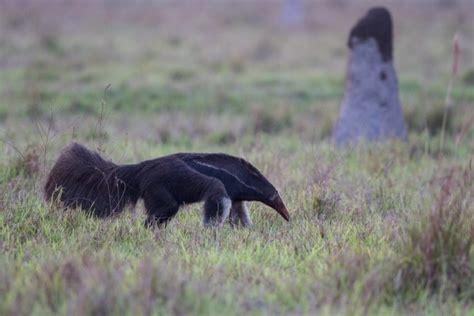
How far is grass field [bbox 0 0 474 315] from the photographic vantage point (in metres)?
4.19

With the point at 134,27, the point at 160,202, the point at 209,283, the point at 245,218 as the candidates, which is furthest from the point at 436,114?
the point at 134,27

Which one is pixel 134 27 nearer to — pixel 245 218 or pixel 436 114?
pixel 436 114

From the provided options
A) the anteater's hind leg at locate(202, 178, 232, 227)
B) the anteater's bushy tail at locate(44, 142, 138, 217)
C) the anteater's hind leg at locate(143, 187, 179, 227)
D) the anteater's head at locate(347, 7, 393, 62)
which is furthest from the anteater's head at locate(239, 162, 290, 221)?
the anteater's head at locate(347, 7, 393, 62)

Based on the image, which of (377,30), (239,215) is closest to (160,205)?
(239,215)

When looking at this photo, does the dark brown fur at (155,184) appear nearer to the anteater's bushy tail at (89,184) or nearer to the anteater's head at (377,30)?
the anteater's bushy tail at (89,184)

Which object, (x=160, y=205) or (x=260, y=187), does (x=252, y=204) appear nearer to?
(x=260, y=187)

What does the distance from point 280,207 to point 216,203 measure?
0.70 metres

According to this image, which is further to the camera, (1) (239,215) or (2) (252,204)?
(2) (252,204)

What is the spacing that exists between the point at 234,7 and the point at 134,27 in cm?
941

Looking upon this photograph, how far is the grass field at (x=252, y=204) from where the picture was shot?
419 centimetres

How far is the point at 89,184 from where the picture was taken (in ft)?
19.0

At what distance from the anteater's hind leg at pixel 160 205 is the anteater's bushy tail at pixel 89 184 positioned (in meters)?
0.20

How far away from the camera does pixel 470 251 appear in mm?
4742

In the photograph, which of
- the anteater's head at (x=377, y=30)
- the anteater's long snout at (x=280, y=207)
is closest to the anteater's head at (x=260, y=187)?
the anteater's long snout at (x=280, y=207)
